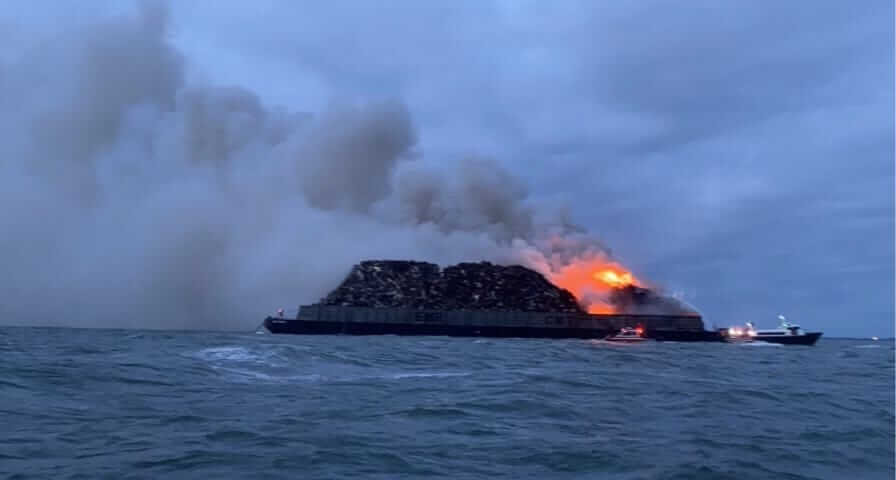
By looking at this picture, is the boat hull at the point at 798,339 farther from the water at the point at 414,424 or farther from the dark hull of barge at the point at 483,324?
the water at the point at 414,424

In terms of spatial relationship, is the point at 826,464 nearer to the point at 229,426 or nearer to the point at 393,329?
the point at 229,426

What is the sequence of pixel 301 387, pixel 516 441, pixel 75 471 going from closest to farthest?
pixel 75 471, pixel 516 441, pixel 301 387

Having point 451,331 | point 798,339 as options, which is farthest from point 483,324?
point 798,339

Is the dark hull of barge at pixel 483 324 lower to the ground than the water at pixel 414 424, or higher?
higher

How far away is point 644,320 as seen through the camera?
140000mm

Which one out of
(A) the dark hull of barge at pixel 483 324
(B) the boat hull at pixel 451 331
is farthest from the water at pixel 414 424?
(A) the dark hull of barge at pixel 483 324

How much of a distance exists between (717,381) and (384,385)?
1617 cm

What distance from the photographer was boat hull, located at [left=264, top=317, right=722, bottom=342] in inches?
5054

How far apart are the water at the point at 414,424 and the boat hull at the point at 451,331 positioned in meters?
93.8

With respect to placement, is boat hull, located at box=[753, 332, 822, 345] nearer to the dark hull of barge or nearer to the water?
the dark hull of barge

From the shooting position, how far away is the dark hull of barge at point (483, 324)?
131 meters

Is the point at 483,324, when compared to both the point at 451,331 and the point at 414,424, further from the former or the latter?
the point at 414,424

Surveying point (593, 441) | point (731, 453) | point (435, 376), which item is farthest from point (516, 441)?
point (435, 376)

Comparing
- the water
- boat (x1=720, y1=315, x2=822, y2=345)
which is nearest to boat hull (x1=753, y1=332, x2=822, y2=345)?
boat (x1=720, y1=315, x2=822, y2=345)
